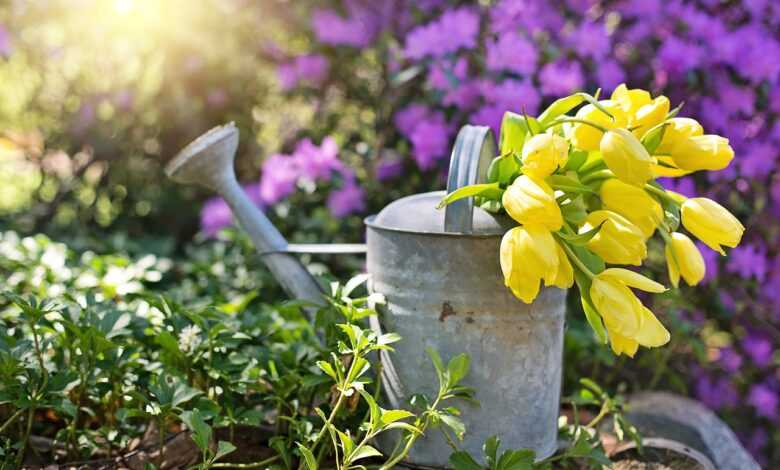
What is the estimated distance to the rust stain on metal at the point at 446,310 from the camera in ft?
4.50

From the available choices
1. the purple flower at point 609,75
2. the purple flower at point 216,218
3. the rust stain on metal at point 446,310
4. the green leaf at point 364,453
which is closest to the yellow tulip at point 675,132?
the rust stain on metal at point 446,310

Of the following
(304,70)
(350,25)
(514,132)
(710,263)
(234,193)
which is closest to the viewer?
(514,132)

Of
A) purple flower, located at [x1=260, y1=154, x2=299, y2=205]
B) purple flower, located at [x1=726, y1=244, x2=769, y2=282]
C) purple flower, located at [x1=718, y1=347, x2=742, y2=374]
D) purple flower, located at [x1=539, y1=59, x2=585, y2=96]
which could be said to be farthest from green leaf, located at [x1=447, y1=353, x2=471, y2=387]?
purple flower, located at [x1=718, y1=347, x2=742, y2=374]

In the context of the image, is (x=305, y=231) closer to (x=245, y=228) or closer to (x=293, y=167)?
(x=293, y=167)

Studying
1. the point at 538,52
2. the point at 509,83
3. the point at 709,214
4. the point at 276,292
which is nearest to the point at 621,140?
the point at 709,214

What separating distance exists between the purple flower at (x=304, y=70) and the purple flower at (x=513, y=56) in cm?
81

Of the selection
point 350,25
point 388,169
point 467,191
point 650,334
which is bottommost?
point 388,169

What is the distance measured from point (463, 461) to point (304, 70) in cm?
188

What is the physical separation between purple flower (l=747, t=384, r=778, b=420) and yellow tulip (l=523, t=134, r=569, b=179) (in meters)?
1.63

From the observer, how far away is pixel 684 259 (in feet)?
4.09

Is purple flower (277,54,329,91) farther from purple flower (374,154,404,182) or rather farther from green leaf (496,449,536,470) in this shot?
green leaf (496,449,536,470)

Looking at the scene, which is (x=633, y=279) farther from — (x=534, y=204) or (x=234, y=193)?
(x=234, y=193)

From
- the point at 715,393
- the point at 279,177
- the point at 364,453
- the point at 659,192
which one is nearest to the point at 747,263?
the point at 715,393

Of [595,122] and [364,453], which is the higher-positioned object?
[595,122]
